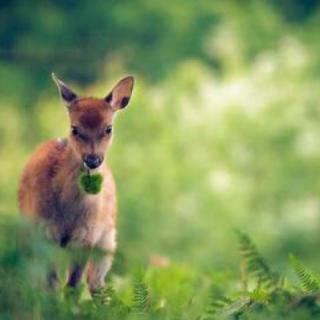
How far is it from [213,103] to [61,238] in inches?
1024

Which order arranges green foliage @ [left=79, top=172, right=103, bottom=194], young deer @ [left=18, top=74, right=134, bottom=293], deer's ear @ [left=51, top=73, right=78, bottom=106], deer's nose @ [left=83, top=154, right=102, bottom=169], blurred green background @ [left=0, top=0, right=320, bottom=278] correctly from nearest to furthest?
green foliage @ [left=79, top=172, right=103, bottom=194], young deer @ [left=18, top=74, right=134, bottom=293], deer's nose @ [left=83, top=154, right=102, bottom=169], deer's ear @ [left=51, top=73, right=78, bottom=106], blurred green background @ [left=0, top=0, right=320, bottom=278]

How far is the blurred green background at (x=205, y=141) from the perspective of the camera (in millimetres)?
26625

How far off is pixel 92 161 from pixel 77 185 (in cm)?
14

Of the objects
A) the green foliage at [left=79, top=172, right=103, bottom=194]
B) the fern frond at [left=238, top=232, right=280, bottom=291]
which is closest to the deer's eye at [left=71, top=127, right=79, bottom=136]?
the green foliage at [left=79, top=172, right=103, bottom=194]

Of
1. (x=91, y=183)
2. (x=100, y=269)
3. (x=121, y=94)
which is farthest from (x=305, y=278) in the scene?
(x=121, y=94)

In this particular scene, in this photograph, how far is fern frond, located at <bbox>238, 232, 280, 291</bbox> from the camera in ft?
12.3

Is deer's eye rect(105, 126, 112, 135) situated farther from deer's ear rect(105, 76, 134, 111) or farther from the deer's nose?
the deer's nose

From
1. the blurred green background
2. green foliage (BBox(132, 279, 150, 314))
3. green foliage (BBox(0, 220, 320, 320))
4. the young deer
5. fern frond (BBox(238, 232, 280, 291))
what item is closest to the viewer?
green foliage (BBox(0, 220, 320, 320))

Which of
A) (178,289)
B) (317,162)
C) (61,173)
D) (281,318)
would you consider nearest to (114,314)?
(281,318)

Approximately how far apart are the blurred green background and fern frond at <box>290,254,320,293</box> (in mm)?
15921

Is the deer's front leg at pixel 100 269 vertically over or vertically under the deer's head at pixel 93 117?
under

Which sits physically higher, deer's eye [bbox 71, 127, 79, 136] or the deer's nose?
deer's eye [bbox 71, 127, 79, 136]

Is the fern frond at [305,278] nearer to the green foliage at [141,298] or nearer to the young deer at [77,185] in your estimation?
the green foliage at [141,298]

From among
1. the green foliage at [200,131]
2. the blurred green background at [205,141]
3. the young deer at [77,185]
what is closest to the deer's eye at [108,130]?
the young deer at [77,185]
